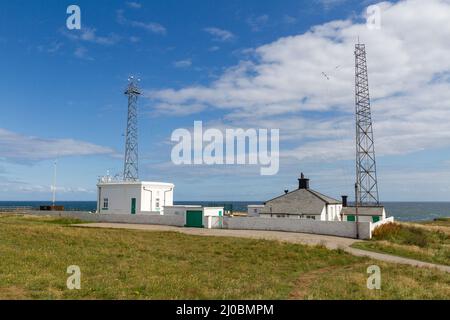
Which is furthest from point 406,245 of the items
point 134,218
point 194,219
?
point 134,218

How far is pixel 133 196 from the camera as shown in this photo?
141ft

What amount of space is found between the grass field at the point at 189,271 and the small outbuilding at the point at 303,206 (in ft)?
51.3

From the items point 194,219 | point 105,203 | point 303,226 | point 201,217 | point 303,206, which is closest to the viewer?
point 303,226

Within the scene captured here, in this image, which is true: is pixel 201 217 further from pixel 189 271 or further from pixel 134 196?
pixel 189 271

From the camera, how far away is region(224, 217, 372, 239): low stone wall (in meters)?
31.3

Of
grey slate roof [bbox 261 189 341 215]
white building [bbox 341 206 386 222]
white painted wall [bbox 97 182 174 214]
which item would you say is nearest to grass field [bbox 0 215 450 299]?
grey slate roof [bbox 261 189 341 215]

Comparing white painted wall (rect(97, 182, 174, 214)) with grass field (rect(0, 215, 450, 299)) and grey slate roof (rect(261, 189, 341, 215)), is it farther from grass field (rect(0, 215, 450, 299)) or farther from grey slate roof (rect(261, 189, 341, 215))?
grass field (rect(0, 215, 450, 299))

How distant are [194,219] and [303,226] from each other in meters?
10.7

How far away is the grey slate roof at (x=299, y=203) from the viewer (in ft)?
134

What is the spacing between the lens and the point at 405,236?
35.0 m

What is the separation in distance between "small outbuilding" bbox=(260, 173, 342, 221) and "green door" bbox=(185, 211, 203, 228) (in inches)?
344

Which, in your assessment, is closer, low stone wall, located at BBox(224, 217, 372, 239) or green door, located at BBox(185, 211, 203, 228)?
low stone wall, located at BBox(224, 217, 372, 239)

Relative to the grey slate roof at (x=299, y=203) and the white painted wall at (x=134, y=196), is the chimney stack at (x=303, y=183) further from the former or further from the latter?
the white painted wall at (x=134, y=196)
